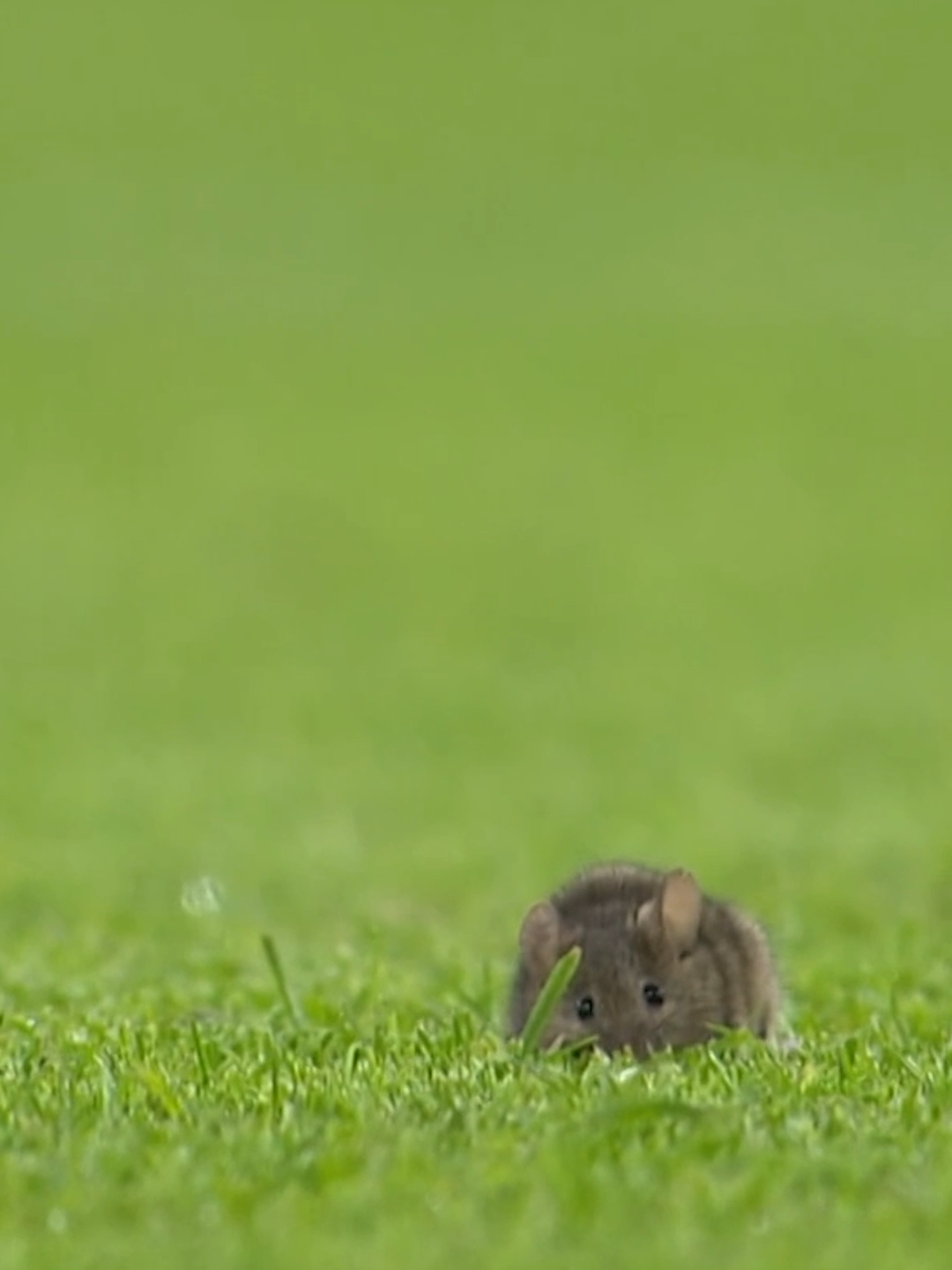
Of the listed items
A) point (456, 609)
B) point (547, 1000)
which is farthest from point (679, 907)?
point (456, 609)

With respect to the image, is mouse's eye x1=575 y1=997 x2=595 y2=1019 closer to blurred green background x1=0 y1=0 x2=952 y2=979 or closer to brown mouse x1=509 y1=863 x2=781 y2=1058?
brown mouse x1=509 y1=863 x2=781 y2=1058

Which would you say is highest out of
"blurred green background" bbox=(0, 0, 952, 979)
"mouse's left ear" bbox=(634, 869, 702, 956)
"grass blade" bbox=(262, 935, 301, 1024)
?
"mouse's left ear" bbox=(634, 869, 702, 956)

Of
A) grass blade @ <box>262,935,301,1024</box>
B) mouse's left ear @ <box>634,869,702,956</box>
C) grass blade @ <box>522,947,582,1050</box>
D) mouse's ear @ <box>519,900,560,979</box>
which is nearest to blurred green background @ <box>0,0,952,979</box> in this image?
grass blade @ <box>262,935,301,1024</box>

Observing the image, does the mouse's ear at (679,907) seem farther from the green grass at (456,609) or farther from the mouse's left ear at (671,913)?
the green grass at (456,609)

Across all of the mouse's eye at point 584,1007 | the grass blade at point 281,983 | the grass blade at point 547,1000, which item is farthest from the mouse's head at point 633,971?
the grass blade at point 281,983

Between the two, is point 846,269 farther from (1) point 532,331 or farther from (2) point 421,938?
(2) point 421,938

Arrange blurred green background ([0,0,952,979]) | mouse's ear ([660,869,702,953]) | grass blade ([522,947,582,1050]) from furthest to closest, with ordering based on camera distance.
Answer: blurred green background ([0,0,952,979]), mouse's ear ([660,869,702,953]), grass blade ([522,947,582,1050])
